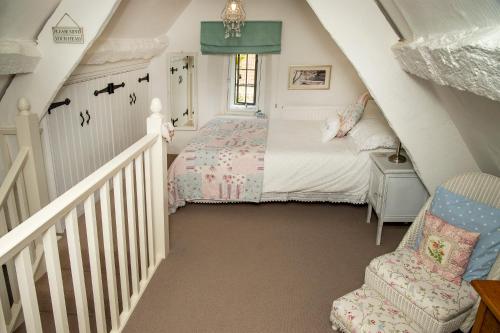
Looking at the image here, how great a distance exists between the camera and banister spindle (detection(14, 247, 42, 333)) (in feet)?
3.43

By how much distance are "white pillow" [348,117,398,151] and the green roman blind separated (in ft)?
5.49

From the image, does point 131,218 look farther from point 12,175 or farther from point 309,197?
point 309,197

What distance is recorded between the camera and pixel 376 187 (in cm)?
286

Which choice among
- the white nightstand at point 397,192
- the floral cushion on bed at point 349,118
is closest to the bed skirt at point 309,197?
the white nightstand at point 397,192

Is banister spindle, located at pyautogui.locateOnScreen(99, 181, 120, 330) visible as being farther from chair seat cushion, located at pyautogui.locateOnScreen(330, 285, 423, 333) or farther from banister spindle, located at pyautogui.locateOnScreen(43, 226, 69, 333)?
chair seat cushion, located at pyautogui.locateOnScreen(330, 285, 423, 333)

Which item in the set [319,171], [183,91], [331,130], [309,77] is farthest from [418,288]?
[183,91]

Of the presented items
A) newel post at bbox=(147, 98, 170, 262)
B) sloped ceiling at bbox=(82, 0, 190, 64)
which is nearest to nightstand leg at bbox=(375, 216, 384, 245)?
newel post at bbox=(147, 98, 170, 262)

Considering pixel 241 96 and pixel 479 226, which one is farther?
pixel 241 96

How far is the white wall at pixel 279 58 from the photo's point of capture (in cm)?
448

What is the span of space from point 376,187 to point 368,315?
1.30 m

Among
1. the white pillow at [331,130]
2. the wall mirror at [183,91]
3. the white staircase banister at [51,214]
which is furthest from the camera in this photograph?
the wall mirror at [183,91]

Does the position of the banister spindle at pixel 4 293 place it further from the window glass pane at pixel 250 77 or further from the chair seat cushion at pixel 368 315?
the window glass pane at pixel 250 77

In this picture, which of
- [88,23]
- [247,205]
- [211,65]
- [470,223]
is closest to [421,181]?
[470,223]

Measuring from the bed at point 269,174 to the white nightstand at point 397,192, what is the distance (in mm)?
337
